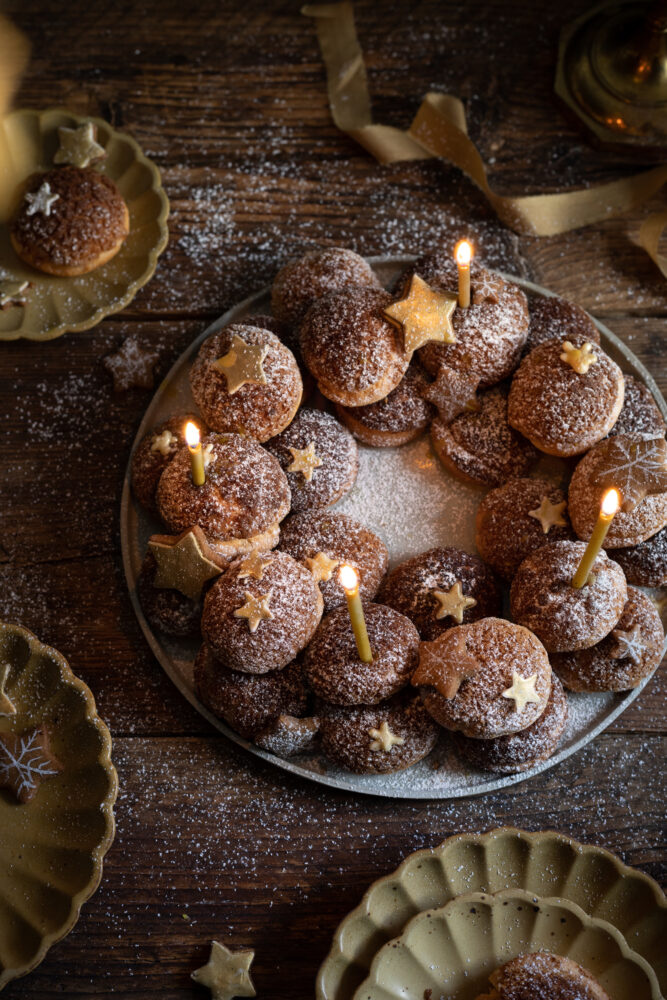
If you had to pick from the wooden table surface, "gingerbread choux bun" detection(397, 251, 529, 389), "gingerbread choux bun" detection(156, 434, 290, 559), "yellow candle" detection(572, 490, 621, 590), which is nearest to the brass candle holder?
the wooden table surface

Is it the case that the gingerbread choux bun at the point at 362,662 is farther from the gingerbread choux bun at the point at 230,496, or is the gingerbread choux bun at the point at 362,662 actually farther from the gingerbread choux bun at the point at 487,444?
the gingerbread choux bun at the point at 487,444

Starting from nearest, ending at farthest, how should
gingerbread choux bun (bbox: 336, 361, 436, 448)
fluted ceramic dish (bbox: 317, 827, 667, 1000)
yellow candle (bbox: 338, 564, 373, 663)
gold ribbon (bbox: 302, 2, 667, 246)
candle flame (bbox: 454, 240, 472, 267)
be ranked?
yellow candle (bbox: 338, 564, 373, 663) → fluted ceramic dish (bbox: 317, 827, 667, 1000) → candle flame (bbox: 454, 240, 472, 267) → gingerbread choux bun (bbox: 336, 361, 436, 448) → gold ribbon (bbox: 302, 2, 667, 246)

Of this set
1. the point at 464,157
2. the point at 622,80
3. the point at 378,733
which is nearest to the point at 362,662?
the point at 378,733

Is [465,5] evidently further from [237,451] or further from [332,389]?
[237,451]

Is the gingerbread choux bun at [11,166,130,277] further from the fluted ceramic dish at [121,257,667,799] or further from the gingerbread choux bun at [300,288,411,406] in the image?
the gingerbread choux bun at [300,288,411,406]

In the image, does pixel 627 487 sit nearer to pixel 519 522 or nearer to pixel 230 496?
pixel 519 522

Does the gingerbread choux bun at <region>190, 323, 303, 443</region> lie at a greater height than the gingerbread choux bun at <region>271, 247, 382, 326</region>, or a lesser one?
lesser
